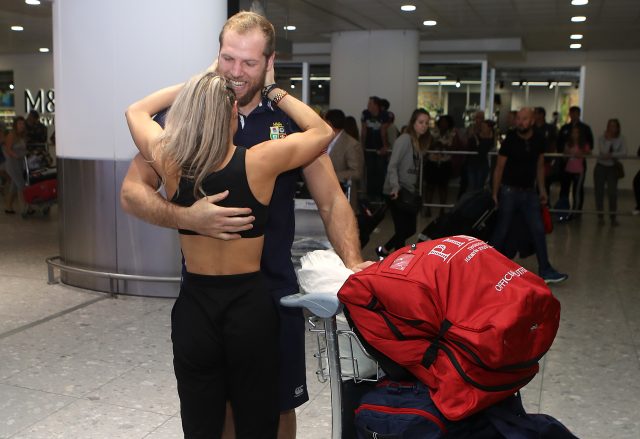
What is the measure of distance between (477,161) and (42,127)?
10.0 m

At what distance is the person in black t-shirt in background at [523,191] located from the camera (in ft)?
A: 23.5

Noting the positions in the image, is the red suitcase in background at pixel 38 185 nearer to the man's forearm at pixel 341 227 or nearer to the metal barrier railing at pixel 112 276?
the metal barrier railing at pixel 112 276

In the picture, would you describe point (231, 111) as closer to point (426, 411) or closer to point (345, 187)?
point (426, 411)

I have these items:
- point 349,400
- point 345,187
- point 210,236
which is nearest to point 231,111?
point 210,236

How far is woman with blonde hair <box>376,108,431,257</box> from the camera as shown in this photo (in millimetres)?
7621

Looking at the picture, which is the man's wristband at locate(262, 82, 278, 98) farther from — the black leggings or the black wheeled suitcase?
the black wheeled suitcase

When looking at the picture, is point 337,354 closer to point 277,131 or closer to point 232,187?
point 232,187

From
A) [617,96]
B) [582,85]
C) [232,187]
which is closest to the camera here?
[232,187]

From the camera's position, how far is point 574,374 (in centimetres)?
450

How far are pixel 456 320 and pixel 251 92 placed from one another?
39.2 inches

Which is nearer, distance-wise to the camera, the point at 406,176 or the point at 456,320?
the point at 456,320

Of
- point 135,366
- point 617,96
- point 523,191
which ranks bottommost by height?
point 135,366

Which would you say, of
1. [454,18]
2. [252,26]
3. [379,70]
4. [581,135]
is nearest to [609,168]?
[581,135]

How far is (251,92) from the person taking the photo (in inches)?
93.7
